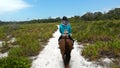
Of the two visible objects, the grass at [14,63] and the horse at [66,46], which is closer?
the horse at [66,46]

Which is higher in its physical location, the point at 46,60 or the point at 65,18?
the point at 65,18

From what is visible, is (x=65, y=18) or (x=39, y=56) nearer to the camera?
(x=65, y=18)

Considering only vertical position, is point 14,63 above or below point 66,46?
below

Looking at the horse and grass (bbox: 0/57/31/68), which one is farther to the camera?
grass (bbox: 0/57/31/68)

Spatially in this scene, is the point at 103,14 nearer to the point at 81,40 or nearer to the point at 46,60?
the point at 81,40

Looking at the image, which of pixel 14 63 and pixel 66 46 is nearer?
pixel 66 46

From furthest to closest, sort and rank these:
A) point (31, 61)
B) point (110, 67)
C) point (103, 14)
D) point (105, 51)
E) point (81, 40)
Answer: point (103, 14)
point (81, 40)
point (105, 51)
point (31, 61)
point (110, 67)

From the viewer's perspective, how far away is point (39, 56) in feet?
46.1

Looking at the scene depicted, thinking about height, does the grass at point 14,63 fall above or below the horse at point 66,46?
below

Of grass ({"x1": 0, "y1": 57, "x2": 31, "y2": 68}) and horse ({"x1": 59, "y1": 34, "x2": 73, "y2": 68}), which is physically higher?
horse ({"x1": 59, "y1": 34, "x2": 73, "y2": 68})

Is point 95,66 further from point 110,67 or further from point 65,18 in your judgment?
point 65,18

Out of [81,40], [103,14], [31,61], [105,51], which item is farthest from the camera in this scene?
[103,14]

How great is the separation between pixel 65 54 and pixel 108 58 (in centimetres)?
250

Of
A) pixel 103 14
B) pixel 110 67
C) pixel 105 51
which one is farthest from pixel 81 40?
pixel 103 14
